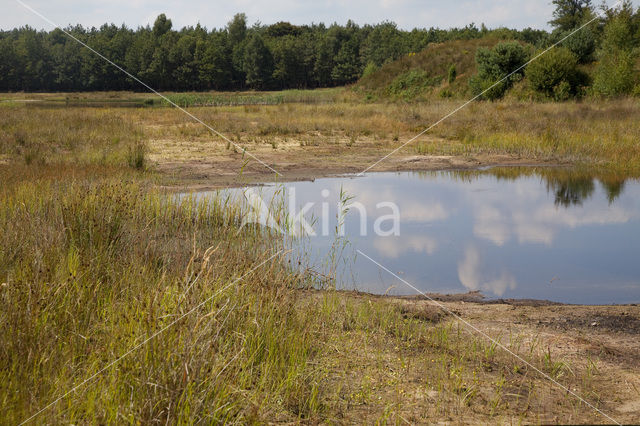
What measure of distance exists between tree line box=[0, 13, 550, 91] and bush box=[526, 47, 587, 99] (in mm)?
32920

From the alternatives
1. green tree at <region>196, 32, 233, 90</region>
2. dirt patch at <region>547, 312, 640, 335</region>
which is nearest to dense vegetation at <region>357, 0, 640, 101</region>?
dirt patch at <region>547, 312, 640, 335</region>

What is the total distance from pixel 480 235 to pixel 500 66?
2844cm

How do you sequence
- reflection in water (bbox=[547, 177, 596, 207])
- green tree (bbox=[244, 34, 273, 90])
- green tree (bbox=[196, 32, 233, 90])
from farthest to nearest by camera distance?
green tree (bbox=[244, 34, 273, 90]) → green tree (bbox=[196, 32, 233, 90]) → reflection in water (bbox=[547, 177, 596, 207])

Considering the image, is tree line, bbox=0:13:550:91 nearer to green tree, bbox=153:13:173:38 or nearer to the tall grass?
green tree, bbox=153:13:173:38

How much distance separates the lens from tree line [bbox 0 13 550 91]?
250ft

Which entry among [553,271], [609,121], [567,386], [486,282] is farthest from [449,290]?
[609,121]

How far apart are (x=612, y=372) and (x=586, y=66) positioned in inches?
1396

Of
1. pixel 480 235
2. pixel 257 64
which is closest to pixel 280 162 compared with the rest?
pixel 480 235

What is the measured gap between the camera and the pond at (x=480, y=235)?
732cm

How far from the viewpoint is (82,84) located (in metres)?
81.7

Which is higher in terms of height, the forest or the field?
the forest

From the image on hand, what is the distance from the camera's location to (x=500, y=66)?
116 ft

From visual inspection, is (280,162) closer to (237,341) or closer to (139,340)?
(237,341)

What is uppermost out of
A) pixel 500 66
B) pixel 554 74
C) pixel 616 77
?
pixel 500 66
